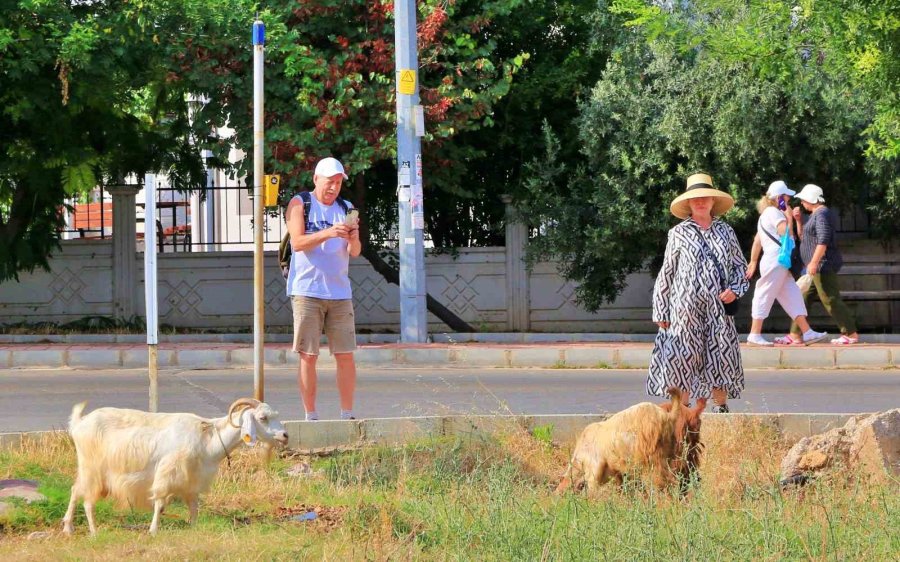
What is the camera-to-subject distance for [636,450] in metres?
6.84

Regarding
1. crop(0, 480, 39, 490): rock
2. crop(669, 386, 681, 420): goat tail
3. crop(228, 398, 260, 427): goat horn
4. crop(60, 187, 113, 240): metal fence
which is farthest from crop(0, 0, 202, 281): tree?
crop(228, 398, 260, 427): goat horn

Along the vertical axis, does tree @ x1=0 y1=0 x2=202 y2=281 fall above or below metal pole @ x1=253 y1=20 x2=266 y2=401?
above

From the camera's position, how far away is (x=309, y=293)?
352 inches

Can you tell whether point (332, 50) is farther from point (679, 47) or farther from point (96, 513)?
point (96, 513)

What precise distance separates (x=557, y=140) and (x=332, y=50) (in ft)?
10.4

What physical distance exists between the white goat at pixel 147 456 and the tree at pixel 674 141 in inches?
404

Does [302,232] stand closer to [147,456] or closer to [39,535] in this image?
[147,456]

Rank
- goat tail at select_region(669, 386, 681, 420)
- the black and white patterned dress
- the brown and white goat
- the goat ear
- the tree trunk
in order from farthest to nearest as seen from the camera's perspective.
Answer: the tree trunk < the black and white patterned dress < goat tail at select_region(669, 386, 681, 420) < the brown and white goat < the goat ear

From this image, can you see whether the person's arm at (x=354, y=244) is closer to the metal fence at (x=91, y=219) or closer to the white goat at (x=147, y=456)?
the white goat at (x=147, y=456)

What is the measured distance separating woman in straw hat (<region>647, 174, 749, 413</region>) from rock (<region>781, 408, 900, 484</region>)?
93cm

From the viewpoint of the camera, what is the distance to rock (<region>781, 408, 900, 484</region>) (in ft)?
23.8

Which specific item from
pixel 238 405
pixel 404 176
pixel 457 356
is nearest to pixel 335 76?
pixel 404 176

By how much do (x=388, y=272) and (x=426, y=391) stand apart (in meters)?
6.95

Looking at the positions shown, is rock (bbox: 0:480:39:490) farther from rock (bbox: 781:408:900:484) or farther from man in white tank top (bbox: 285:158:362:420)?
rock (bbox: 781:408:900:484)
